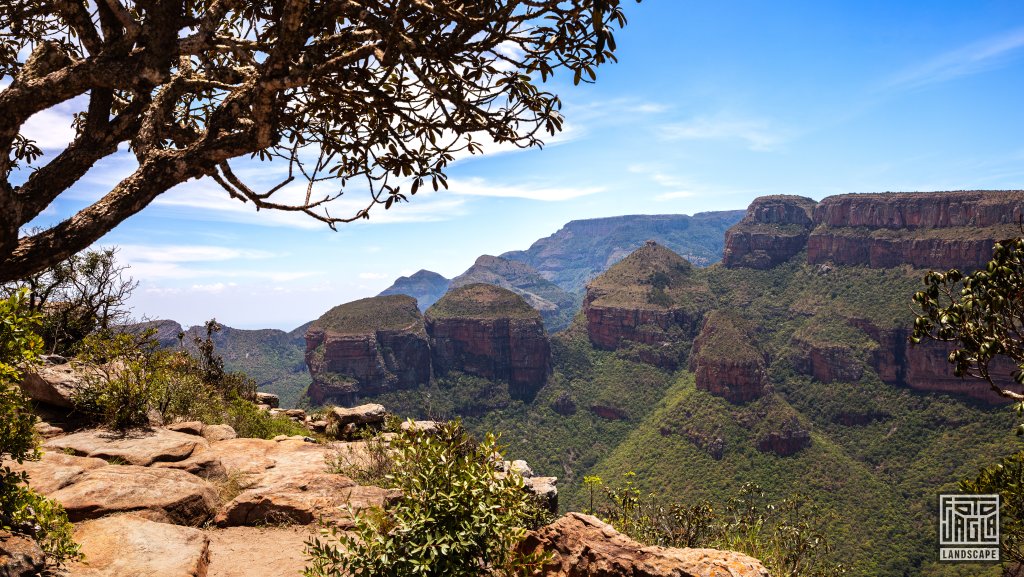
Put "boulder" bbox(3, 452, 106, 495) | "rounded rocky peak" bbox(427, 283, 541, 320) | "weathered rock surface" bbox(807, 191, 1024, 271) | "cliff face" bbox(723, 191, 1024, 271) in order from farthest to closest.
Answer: "rounded rocky peak" bbox(427, 283, 541, 320) < "cliff face" bbox(723, 191, 1024, 271) < "weathered rock surface" bbox(807, 191, 1024, 271) < "boulder" bbox(3, 452, 106, 495)

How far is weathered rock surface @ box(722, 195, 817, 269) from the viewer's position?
139m

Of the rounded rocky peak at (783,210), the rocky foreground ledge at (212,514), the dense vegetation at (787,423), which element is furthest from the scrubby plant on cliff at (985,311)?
the rounded rocky peak at (783,210)

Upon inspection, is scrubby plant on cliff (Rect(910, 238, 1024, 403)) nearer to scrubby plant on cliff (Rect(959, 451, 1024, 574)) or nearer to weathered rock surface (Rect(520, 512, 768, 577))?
scrubby plant on cliff (Rect(959, 451, 1024, 574))

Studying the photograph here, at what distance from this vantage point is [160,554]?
6.83 m

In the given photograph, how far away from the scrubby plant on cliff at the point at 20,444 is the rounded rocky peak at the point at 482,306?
122130 mm

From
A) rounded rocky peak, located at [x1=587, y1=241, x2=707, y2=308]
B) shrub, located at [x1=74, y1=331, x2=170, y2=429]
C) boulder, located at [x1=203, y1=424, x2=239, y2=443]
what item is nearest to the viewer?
shrub, located at [x1=74, y1=331, x2=170, y2=429]

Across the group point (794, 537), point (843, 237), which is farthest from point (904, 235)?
point (794, 537)

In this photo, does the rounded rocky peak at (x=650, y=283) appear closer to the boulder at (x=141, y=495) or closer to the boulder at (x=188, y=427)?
the boulder at (x=188, y=427)

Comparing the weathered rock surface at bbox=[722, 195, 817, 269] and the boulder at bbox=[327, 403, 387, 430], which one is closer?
the boulder at bbox=[327, 403, 387, 430]

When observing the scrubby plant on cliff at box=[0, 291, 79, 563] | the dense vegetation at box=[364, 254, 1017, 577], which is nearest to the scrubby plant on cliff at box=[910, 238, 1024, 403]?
the scrubby plant on cliff at box=[0, 291, 79, 563]

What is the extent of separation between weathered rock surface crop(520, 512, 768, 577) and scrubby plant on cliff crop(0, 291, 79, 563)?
5663 mm

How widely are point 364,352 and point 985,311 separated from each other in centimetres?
10919

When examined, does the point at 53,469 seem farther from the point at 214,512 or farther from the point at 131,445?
the point at 214,512

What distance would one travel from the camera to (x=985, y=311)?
34.1 ft
